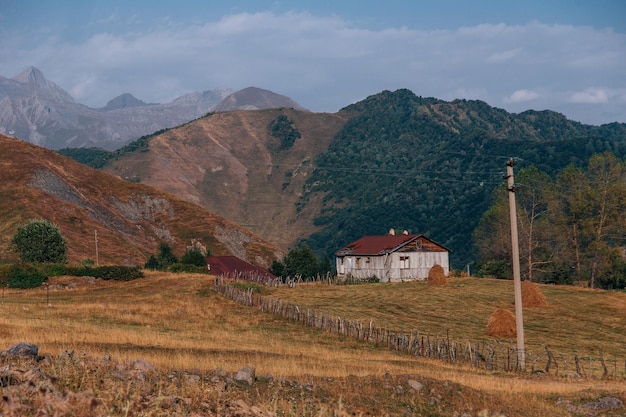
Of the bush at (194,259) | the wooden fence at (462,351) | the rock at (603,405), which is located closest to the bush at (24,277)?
the bush at (194,259)

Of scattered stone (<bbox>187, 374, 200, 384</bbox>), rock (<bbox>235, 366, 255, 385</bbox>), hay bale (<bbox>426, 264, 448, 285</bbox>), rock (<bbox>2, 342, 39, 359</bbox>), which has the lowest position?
hay bale (<bbox>426, 264, 448, 285</bbox>)

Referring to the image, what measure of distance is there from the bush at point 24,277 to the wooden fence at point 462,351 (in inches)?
1143

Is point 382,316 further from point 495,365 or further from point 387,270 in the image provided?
point 387,270

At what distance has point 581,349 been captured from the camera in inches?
1695

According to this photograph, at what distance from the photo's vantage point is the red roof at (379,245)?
302ft

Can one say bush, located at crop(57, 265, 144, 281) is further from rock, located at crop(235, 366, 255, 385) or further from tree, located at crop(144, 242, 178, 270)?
rock, located at crop(235, 366, 255, 385)

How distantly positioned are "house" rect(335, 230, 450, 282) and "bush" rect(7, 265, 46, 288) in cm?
4334

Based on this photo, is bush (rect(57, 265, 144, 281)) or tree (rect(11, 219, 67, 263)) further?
tree (rect(11, 219, 67, 263))

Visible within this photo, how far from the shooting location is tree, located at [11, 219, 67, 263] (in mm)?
80000

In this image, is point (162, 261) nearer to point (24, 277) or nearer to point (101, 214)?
point (24, 277)

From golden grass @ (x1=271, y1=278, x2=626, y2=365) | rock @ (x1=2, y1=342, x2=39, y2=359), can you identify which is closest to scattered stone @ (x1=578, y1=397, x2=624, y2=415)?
rock @ (x1=2, y1=342, x2=39, y2=359)

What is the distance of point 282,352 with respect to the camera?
105 ft

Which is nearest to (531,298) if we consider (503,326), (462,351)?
(503,326)

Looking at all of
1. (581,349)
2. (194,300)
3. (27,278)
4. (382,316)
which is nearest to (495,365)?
(581,349)
